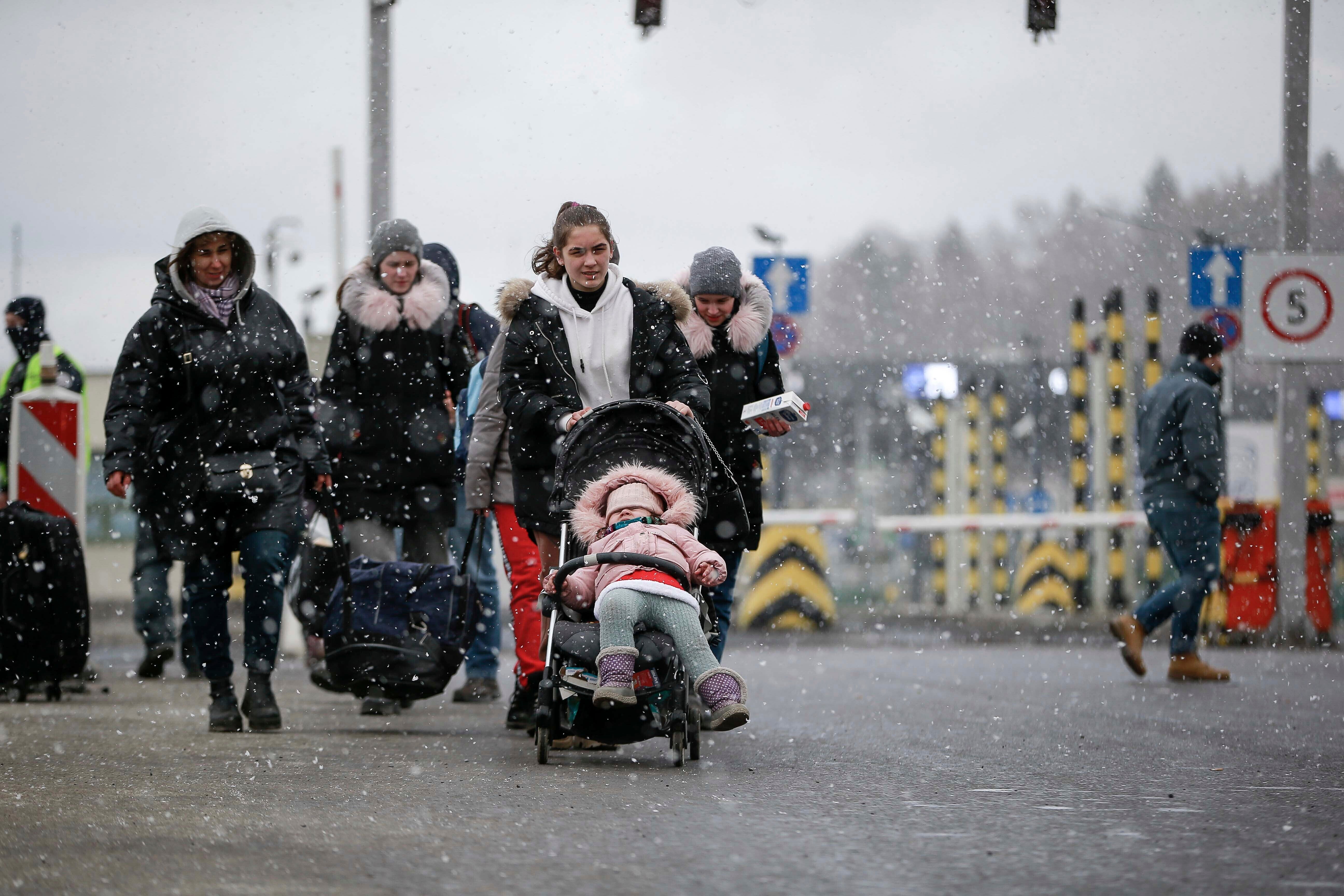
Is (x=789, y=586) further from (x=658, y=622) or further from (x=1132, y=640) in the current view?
(x=658, y=622)

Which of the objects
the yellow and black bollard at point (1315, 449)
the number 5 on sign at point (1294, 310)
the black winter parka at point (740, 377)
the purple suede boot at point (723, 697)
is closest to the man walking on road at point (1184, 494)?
the black winter parka at point (740, 377)

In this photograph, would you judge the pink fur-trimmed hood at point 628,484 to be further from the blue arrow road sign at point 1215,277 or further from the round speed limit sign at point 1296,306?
the blue arrow road sign at point 1215,277

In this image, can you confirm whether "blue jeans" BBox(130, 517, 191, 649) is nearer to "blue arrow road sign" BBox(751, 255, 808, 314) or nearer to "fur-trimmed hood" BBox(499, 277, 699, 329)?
"fur-trimmed hood" BBox(499, 277, 699, 329)

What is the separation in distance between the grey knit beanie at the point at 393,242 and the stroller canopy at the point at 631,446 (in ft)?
7.68

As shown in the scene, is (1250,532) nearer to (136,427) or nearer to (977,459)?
(136,427)

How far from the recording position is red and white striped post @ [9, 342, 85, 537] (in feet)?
35.8

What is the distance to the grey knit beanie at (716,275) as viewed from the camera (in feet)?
27.4

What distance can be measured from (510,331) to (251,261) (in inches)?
54.2

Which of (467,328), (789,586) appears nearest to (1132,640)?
(467,328)

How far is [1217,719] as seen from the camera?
8758mm

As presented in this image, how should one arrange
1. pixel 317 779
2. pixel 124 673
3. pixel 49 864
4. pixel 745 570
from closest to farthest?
pixel 49 864, pixel 317 779, pixel 124 673, pixel 745 570

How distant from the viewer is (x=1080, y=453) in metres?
22.7

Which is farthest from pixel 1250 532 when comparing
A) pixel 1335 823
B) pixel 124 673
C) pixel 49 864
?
pixel 49 864

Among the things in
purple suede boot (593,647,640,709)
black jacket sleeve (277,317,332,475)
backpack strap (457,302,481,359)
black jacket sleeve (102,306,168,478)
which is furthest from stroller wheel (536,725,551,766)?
backpack strap (457,302,481,359)
